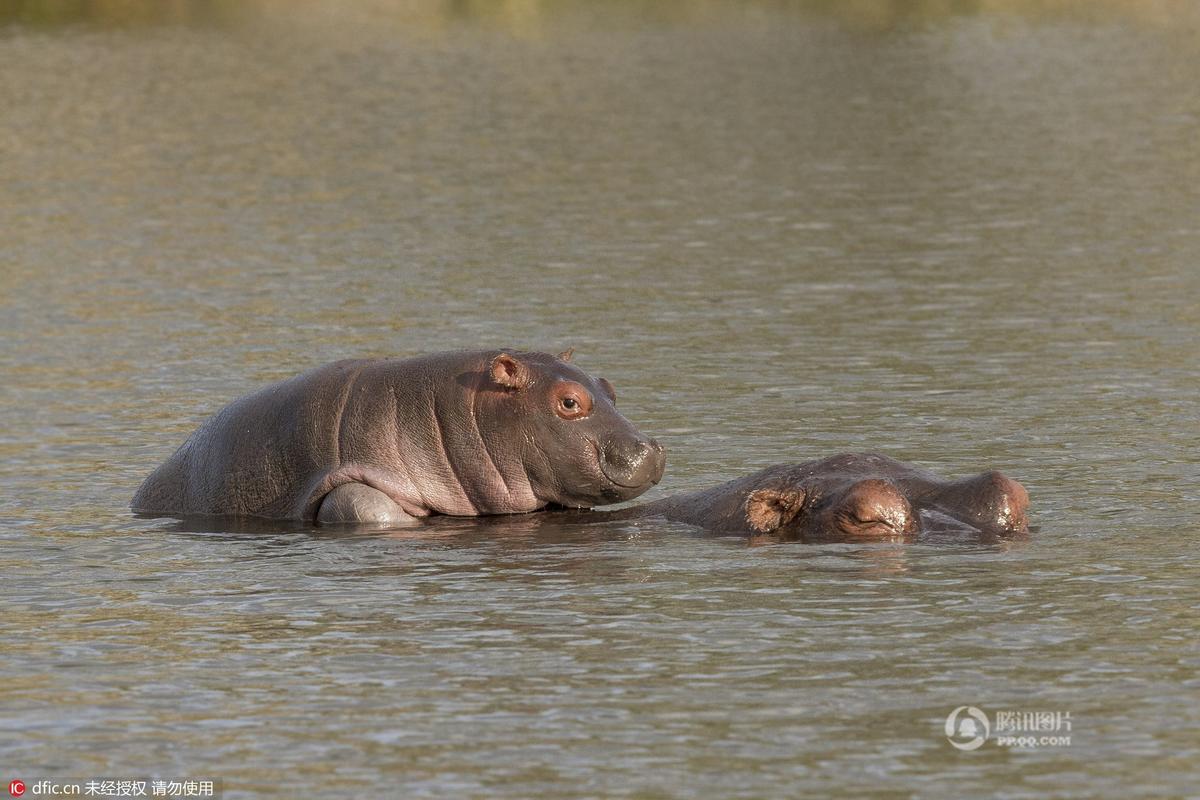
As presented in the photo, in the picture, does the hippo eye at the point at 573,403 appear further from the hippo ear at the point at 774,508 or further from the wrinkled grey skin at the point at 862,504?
the hippo ear at the point at 774,508

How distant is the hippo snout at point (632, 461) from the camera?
1208 cm

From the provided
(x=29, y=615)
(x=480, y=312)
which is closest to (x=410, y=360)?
(x=29, y=615)

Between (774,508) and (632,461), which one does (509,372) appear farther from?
(774,508)

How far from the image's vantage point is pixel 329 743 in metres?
8.20

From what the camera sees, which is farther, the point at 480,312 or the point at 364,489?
the point at 480,312

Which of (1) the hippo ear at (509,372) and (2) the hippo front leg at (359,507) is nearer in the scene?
(2) the hippo front leg at (359,507)

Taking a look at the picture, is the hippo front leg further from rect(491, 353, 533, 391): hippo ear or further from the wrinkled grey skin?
the wrinkled grey skin

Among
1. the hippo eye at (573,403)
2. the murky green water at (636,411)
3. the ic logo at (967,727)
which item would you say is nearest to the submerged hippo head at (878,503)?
the murky green water at (636,411)

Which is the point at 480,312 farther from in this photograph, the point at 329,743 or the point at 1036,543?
the point at 329,743

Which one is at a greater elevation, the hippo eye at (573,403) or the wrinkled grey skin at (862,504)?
the hippo eye at (573,403)

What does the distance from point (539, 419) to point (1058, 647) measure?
12.5ft

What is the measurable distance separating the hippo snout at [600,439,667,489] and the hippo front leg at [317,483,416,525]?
3.79 ft

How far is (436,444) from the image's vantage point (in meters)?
12.3

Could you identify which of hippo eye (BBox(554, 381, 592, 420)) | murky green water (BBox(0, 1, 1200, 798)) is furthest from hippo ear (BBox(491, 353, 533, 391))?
murky green water (BBox(0, 1, 1200, 798))
